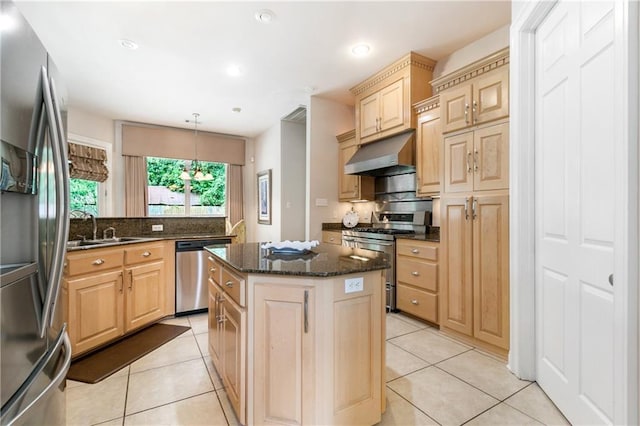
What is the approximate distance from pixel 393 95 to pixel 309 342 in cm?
298

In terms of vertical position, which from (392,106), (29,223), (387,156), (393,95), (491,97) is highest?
(393,95)

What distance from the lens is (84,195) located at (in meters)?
4.79

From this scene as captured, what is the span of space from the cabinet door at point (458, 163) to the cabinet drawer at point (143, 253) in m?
2.91

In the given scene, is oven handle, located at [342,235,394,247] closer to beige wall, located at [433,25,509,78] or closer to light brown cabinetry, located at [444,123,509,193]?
light brown cabinetry, located at [444,123,509,193]

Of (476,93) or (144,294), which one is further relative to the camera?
(144,294)

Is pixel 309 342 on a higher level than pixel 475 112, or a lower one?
lower

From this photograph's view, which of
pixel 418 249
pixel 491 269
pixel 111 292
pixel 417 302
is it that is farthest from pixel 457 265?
pixel 111 292

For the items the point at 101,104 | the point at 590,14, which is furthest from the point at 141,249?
the point at 590,14

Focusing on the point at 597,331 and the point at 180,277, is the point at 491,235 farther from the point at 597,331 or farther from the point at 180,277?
the point at 180,277

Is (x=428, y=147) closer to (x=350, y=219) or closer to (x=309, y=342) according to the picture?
(x=350, y=219)

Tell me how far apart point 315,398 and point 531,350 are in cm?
156

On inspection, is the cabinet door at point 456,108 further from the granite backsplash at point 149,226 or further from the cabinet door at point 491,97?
the granite backsplash at point 149,226

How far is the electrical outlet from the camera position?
1.46 metres

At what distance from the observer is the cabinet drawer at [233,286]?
1512 mm
